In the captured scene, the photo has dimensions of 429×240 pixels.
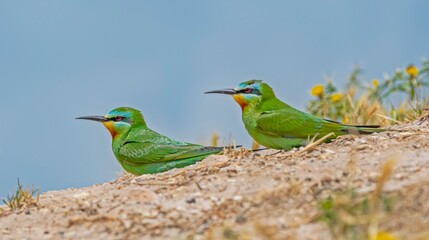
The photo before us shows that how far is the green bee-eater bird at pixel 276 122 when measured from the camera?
6410 millimetres

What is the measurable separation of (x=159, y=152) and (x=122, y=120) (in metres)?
0.49

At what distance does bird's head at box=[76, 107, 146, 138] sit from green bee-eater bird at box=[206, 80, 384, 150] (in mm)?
829

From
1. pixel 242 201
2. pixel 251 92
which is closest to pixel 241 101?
pixel 251 92

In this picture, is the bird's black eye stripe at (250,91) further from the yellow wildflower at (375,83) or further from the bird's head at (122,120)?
the yellow wildflower at (375,83)

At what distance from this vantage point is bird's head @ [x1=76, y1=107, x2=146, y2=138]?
6.93 meters

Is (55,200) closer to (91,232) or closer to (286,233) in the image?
(91,232)

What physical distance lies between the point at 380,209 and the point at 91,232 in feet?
5.07

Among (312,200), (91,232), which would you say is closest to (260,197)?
(312,200)

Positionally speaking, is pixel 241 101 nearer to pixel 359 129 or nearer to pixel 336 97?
pixel 359 129

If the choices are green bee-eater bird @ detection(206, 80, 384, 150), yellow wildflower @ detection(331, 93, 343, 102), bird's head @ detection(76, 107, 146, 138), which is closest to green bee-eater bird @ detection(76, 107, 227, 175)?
bird's head @ detection(76, 107, 146, 138)

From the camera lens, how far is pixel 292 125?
6.40 metres

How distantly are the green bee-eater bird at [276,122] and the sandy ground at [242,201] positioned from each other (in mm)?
592

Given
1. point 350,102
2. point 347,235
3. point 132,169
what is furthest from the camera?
point 350,102

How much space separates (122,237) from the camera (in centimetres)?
432
